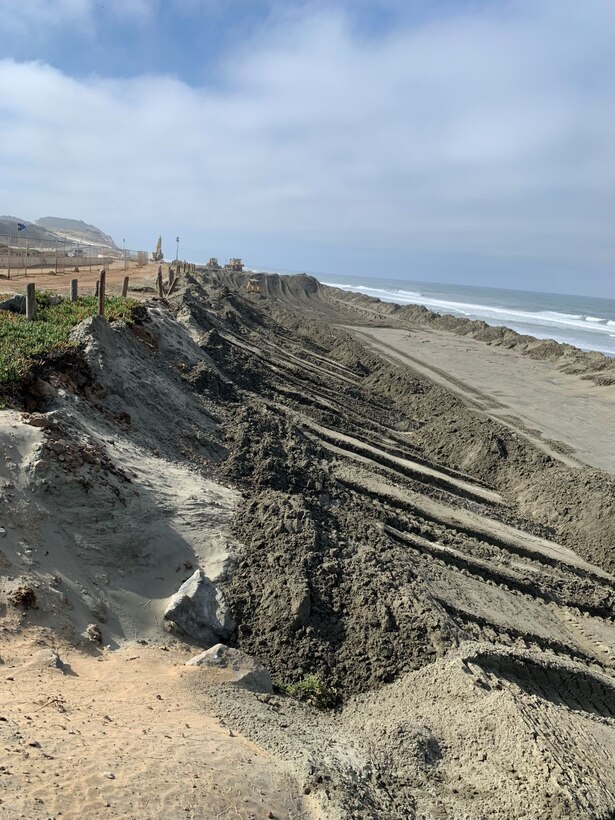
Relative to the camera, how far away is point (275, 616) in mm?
6570

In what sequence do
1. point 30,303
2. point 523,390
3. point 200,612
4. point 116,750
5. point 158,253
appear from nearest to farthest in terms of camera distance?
point 116,750, point 200,612, point 30,303, point 523,390, point 158,253

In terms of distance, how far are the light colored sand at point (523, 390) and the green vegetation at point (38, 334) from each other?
504 inches

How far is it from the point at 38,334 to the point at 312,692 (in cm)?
697

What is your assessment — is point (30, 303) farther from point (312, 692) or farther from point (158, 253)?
point (158, 253)

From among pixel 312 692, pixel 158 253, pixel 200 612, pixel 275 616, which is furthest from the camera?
pixel 158 253

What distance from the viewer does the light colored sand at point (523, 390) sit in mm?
17656

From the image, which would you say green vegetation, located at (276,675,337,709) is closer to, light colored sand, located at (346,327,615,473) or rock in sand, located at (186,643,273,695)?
rock in sand, located at (186,643,273,695)

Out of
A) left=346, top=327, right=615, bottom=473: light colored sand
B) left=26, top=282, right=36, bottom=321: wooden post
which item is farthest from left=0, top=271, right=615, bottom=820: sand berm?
left=346, top=327, right=615, bottom=473: light colored sand

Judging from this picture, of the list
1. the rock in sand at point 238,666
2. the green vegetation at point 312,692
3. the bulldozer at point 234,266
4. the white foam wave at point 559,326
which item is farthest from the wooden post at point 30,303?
the bulldozer at point 234,266

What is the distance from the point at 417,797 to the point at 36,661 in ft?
10.9

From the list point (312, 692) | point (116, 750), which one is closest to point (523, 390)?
point (312, 692)

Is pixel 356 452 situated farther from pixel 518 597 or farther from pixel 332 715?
pixel 332 715

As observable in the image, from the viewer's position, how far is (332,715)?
5.64 m

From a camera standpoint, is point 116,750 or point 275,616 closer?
point 116,750
